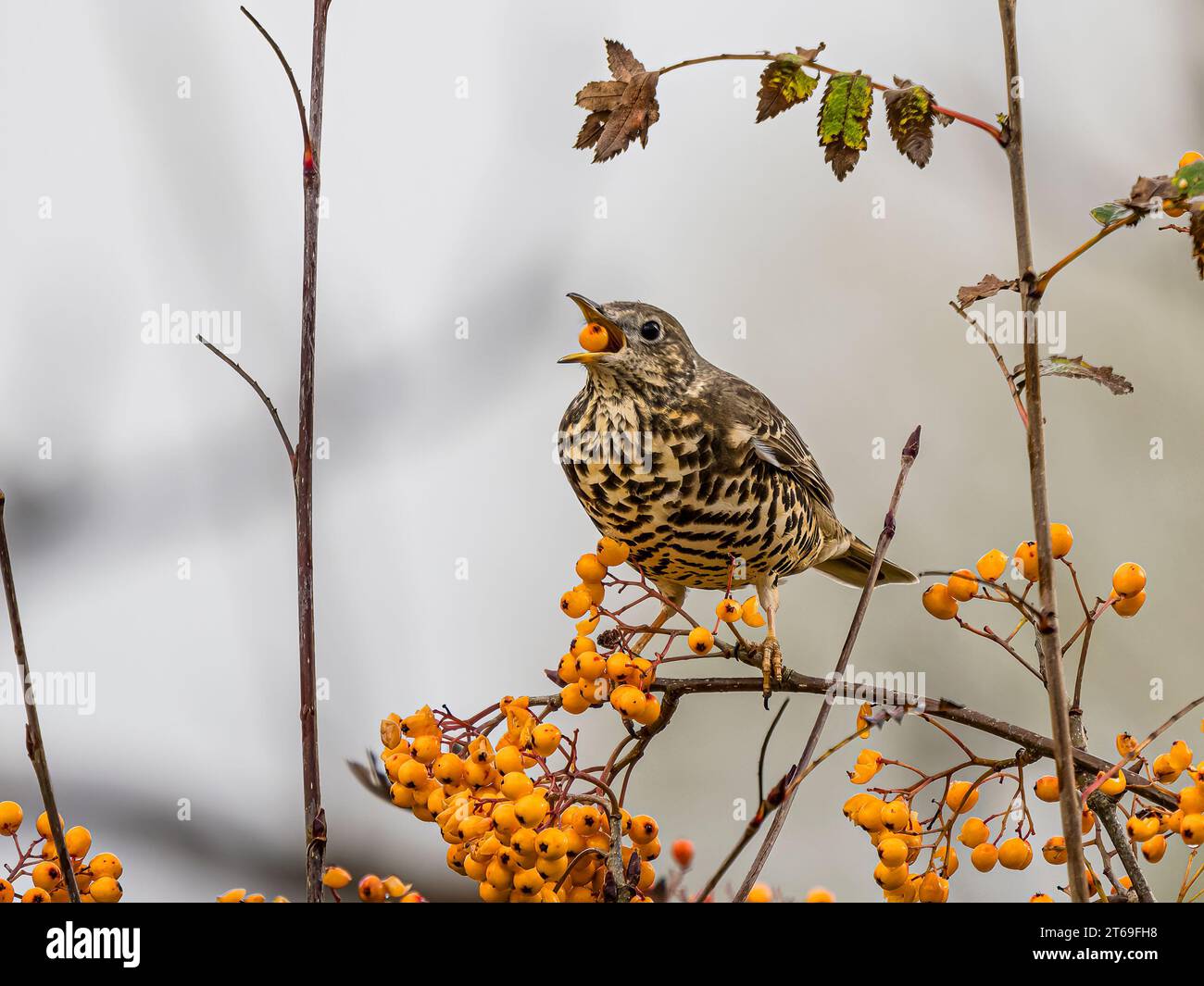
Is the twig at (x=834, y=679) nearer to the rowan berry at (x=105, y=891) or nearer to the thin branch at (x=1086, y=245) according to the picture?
the thin branch at (x=1086, y=245)

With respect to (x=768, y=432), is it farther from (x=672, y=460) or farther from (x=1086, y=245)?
(x=1086, y=245)

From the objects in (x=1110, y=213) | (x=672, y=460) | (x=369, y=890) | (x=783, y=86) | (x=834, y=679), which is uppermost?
(x=783, y=86)

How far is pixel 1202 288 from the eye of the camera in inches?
144

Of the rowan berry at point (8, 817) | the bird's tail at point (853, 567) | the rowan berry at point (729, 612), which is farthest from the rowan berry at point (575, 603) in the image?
the bird's tail at point (853, 567)

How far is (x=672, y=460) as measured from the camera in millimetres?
1739

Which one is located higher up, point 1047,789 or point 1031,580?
point 1031,580

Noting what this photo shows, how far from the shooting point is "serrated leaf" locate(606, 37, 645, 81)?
3.21 ft

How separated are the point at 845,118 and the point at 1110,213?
219 millimetres

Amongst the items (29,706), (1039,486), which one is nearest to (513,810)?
(29,706)

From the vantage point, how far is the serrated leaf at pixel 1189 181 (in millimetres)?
767

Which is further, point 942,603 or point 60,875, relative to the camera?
point 942,603

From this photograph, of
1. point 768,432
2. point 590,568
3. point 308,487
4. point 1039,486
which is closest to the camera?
point 1039,486
